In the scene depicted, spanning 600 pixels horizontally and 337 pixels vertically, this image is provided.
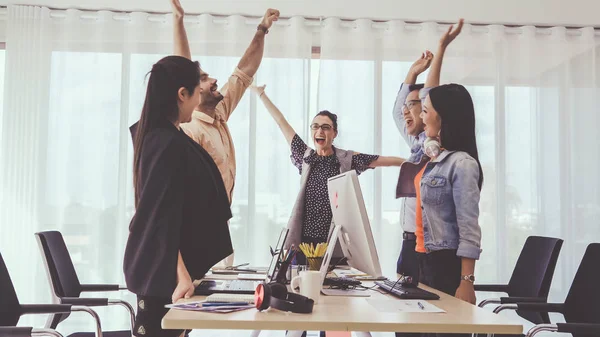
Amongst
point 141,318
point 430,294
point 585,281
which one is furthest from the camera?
point 585,281

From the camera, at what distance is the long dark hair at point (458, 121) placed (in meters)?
2.19

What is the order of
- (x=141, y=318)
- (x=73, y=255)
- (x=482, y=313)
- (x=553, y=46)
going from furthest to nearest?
1. (x=553, y=46)
2. (x=73, y=255)
3. (x=141, y=318)
4. (x=482, y=313)

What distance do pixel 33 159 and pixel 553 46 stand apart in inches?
165

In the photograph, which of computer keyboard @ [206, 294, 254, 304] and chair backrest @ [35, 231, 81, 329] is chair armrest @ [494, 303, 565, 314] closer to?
computer keyboard @ [206, 294, 254, 304]

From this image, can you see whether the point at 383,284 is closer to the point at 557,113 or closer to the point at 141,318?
the point at 141,318

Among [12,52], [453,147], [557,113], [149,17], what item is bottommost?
[453,147]

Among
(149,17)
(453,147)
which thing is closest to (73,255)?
(149,17)

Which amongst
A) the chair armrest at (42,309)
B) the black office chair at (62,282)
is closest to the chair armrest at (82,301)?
the black office chair at (62,282)

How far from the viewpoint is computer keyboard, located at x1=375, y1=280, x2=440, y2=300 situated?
1809 mm

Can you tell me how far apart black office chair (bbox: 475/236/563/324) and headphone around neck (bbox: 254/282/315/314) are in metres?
1.34

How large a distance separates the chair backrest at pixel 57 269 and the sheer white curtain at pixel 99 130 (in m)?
1.38

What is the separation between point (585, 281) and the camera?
91.7 inches

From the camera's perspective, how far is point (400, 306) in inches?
65.2

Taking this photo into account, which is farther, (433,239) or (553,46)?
(553,46)
